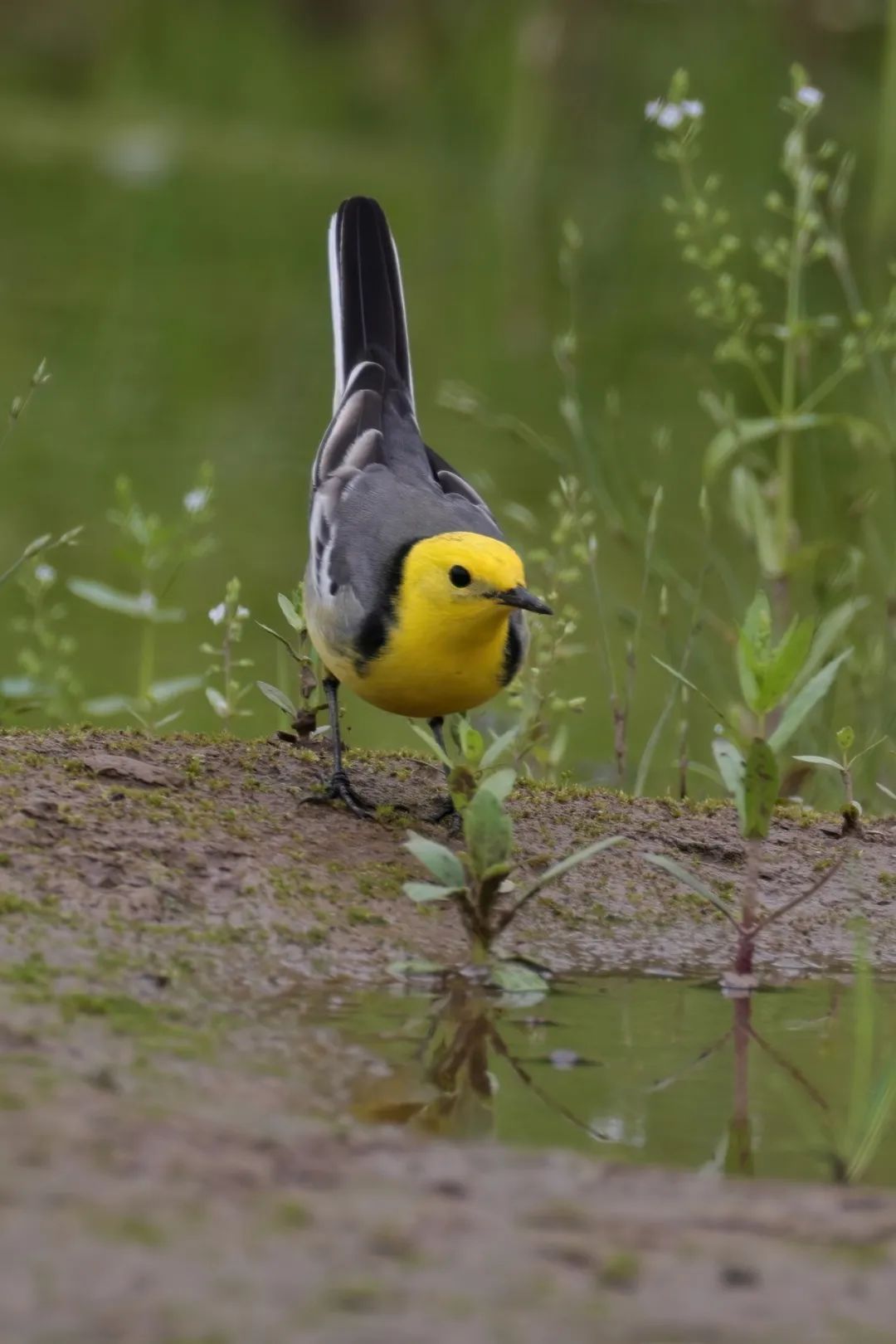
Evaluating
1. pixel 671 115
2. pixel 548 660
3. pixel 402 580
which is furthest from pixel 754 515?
pixel 402 580

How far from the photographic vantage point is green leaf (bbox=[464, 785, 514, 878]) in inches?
142

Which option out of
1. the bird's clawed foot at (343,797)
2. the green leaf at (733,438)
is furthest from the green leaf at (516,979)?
the green leaf at (733,438)

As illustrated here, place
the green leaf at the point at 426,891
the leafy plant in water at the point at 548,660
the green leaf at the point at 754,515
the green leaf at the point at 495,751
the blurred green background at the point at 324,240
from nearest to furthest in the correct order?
the green leaf at the point at 426,891, the green leaf at the point at 495,751, the leafy plant in water at the point at 548,660, the green leaf at the point at 754,515, the blurred green background at the point at 324,240

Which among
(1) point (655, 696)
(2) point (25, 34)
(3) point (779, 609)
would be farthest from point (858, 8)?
(3) point (779, 609)

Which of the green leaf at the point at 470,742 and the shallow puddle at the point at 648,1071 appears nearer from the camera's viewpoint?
the shallow puddle at the point at 648,1071

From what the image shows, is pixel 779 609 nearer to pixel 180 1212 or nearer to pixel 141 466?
pixel 180 1212

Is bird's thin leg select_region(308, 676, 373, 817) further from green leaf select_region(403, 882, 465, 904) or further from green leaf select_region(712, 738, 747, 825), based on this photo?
green leaf select_region(712, 738, 747, 825)

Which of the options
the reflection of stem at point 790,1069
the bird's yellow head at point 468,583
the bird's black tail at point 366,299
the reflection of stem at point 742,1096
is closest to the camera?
the reflection of stem at point 742,1096

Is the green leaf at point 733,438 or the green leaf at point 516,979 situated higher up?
the green leaf at point 733,438

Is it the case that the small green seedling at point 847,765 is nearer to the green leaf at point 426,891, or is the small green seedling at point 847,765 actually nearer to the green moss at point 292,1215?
the green leaf at point 426,891

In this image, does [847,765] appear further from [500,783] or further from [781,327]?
[781,327]

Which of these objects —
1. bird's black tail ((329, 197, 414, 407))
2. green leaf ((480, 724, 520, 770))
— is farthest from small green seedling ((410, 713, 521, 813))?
bird's black tail ((329, 197, 414, 407))

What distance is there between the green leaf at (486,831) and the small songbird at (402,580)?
731 mm

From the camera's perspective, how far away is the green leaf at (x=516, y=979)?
3.61 meters
